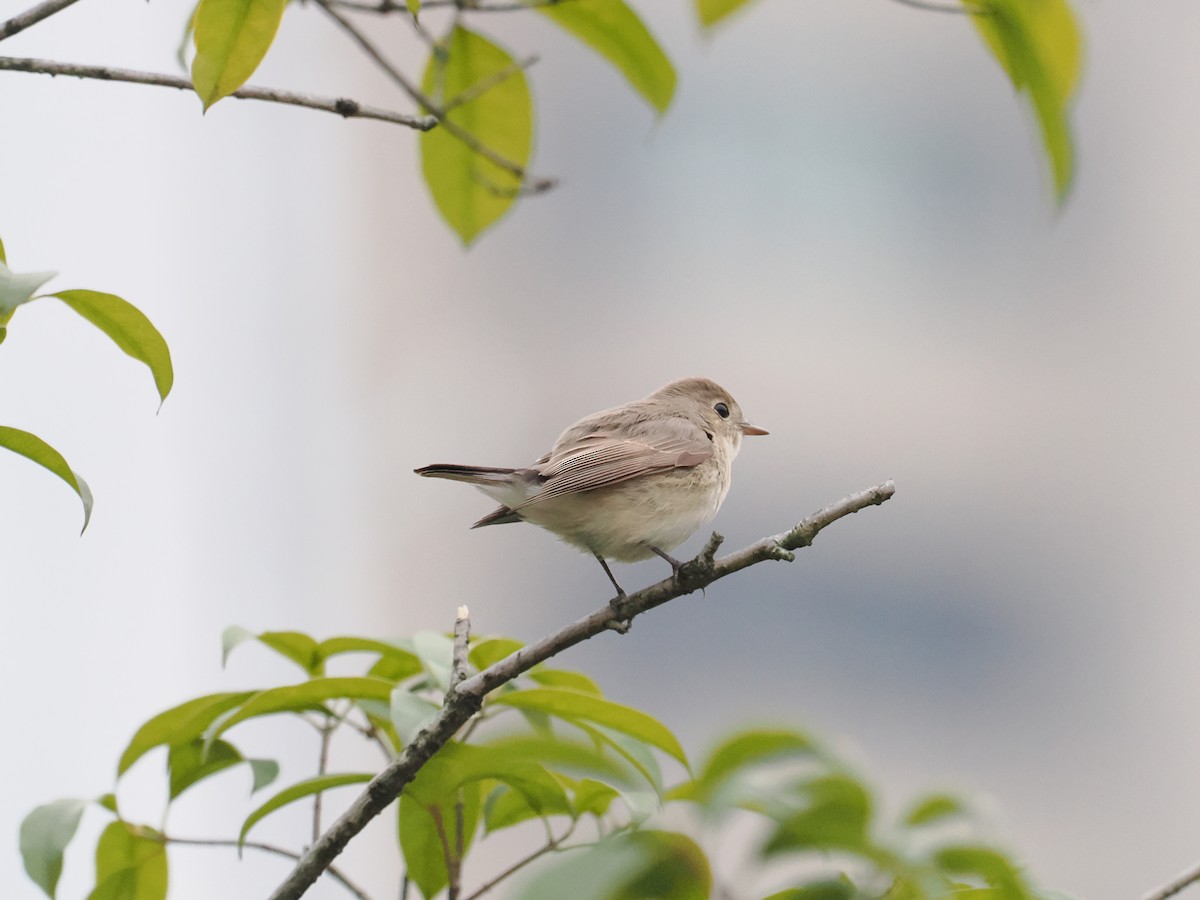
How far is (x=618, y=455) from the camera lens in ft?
7.31

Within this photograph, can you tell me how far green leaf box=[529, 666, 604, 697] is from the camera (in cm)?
135

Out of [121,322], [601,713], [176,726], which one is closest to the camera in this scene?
[121,322]

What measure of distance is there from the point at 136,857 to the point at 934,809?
95 centimetres

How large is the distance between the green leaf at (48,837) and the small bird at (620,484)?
0.76 m

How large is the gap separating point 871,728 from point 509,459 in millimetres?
3601

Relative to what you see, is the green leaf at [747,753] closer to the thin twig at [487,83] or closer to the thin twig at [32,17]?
the thin twig at [32,17]

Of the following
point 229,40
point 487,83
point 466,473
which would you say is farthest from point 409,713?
point 466,473

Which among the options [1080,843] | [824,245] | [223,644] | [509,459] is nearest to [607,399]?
[509,459]

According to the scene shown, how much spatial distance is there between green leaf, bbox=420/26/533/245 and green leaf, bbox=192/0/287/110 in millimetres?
404

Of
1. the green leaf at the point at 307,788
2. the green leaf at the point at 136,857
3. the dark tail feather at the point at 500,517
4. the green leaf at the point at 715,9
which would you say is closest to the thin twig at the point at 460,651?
the green leaf at the point at 307,788

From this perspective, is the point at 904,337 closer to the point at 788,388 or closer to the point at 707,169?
the point at 788,388

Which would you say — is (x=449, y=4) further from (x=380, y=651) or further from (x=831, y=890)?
(x=831, y=890)

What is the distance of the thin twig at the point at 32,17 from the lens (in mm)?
1002

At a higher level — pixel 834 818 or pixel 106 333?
pixel 106 333
